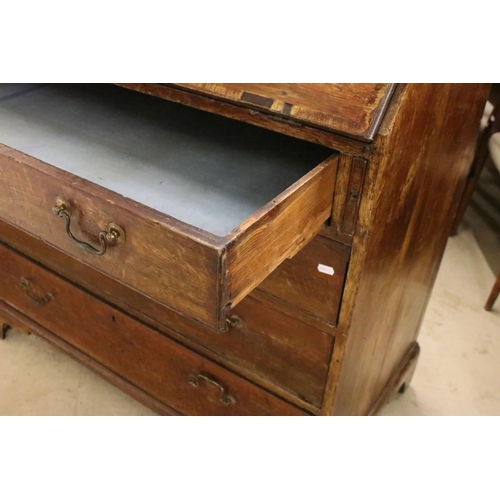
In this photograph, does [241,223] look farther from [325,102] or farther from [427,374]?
[427,374]

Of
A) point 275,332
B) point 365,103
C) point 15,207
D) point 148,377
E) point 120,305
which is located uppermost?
point 365,103

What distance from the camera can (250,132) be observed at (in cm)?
78

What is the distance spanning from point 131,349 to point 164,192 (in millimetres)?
536

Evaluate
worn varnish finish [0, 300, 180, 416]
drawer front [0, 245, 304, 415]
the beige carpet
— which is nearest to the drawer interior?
drawer front [0, 245, 304, 415]

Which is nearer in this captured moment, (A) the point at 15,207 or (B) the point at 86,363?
(A) the point at 15,207

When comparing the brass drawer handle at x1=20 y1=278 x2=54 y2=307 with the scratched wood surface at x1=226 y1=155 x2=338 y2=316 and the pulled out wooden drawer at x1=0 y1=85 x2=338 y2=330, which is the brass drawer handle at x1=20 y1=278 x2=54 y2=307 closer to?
the pulled out wooden drawer at x1=0 y1=85 x2=338 y2=330

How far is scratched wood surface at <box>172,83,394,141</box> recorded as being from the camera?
0.56 meters

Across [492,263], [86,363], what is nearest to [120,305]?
[86,363]

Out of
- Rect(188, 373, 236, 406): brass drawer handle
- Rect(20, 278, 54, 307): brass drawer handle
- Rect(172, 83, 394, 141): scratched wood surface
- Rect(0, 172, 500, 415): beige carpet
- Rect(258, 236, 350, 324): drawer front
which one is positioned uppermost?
Rect(172, 83, 394, 141): scratched wood surface

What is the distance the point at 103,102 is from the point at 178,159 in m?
0.26

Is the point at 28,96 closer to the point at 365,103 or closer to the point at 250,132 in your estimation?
the point at 250,132

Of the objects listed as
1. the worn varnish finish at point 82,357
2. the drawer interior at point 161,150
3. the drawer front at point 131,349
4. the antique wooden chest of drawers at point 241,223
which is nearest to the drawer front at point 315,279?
the antique wooden chest of drawers at point 241,223

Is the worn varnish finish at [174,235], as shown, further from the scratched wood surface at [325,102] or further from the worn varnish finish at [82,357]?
the worn varnish finish at [82,357]

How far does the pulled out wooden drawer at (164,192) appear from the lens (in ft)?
1.64
